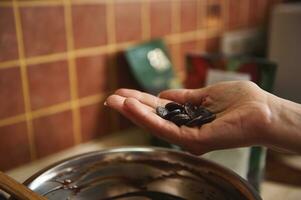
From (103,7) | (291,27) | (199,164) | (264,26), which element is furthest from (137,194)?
(264,26)

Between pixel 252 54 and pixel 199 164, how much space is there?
35.0 inches

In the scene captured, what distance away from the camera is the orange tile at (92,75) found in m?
0.80

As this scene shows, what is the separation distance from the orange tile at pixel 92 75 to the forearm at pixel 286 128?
46 centimetres

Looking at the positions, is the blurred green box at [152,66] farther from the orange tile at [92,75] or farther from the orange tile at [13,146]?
the orange tile at [13,146]

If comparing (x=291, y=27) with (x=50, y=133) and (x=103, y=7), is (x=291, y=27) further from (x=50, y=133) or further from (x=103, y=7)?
(x=50, y=133)

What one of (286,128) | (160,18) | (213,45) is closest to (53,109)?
(160,18)

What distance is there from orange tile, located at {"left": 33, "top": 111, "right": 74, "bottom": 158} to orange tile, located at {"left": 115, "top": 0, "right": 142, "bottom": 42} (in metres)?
0.23

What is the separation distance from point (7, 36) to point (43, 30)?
8 cm

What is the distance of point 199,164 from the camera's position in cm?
51

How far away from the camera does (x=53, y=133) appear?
2.56ft

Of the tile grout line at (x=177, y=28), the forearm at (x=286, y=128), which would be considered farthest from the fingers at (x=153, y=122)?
the tile grout line at (x=177, y=28)

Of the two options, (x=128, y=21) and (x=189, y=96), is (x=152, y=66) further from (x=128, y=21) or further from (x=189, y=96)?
(x=189, y=96)

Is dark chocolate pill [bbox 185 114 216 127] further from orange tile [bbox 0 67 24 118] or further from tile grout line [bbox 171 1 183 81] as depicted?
tile grout line [bbox 171 1 183 81]

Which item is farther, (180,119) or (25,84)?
(25,84)
